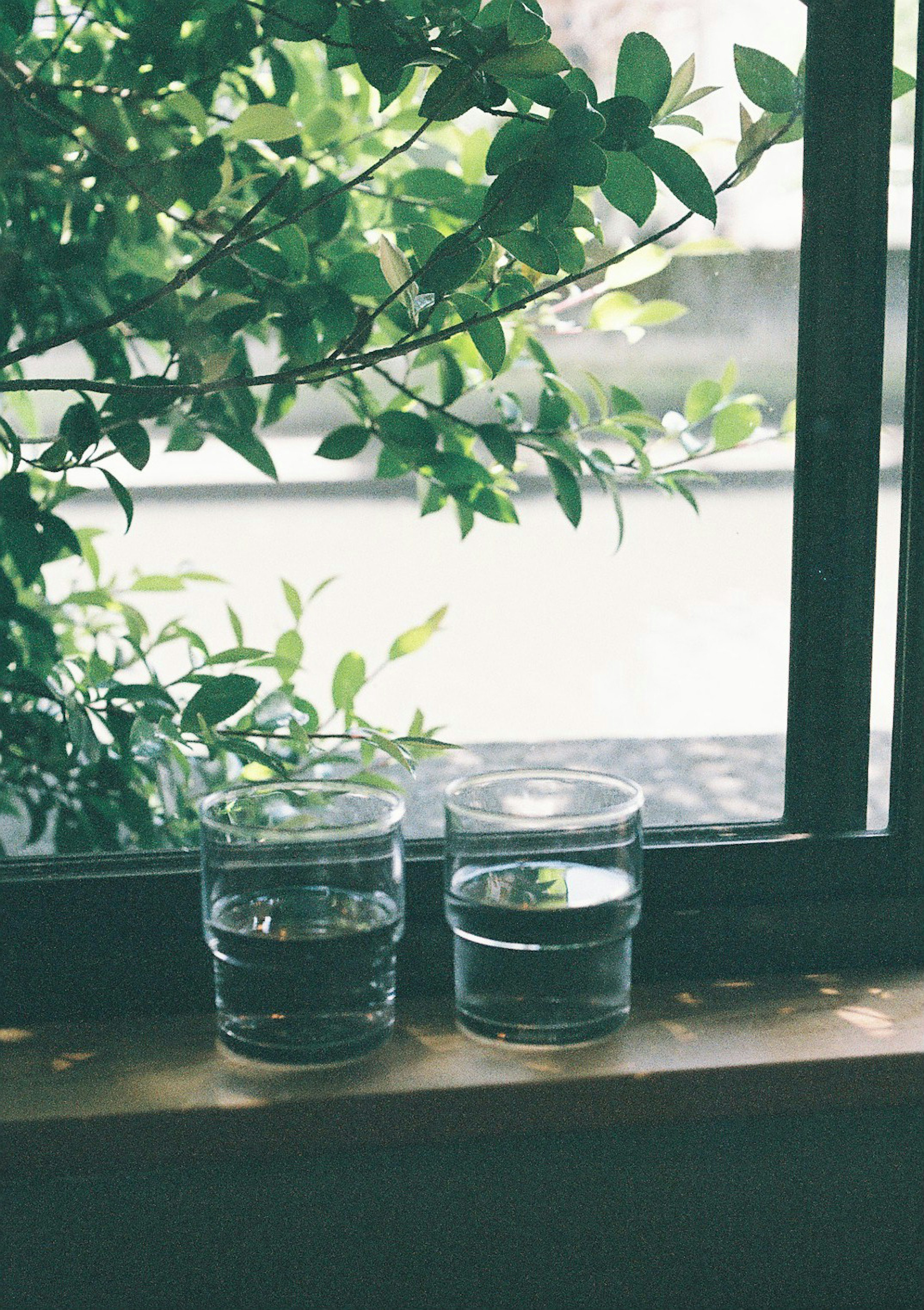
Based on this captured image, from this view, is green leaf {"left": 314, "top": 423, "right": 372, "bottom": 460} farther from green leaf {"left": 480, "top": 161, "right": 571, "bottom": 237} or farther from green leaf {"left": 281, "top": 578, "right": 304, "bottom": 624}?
green leaf {"left": 480, "top": 161, "right": 571, "bottom": 237}

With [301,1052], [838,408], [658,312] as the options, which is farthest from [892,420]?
[301,1052]

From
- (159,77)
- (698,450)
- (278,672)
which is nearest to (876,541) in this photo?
(698,450)

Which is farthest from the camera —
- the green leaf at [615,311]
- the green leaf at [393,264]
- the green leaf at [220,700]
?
the green leaf at [615,311]

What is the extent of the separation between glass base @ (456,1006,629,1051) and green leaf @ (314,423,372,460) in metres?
0.42

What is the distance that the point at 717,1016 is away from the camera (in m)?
0.90

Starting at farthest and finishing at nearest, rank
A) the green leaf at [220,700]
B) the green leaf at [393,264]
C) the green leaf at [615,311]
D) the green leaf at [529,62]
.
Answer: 1. the green leaf at [615,311]
2. the green leaf at [220,700]
3. the green leaf at [393,264]
4. the green leaf at [529,62]

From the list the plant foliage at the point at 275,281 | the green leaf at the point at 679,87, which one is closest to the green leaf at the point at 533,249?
the plant foliage at the point at 275,281

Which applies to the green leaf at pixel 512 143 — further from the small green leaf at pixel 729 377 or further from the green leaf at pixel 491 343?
the small green leaf at pixel 729 377

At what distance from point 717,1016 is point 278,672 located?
42cm

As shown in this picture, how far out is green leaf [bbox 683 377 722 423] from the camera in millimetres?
965

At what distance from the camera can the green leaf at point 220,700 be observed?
83 centimetres

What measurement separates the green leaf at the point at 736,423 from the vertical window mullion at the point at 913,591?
0.11 m

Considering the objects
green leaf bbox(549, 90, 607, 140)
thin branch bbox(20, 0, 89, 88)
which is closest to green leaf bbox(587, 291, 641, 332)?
green leaf bbox(549, 90, 607, 140)

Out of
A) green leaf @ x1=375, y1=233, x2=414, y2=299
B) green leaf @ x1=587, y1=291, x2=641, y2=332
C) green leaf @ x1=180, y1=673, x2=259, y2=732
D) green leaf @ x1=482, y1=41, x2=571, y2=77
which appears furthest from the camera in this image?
green leaf @ x1=587, y1=291, x2=641, y2=332
